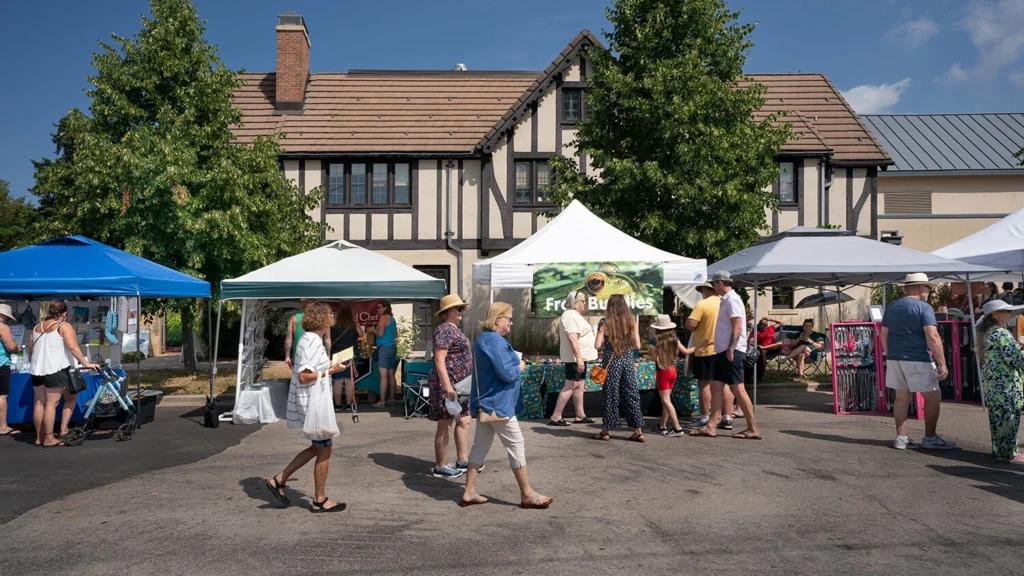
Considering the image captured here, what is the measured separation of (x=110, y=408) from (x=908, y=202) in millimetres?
26063

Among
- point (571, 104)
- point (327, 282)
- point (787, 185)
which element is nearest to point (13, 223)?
point (571, 104)

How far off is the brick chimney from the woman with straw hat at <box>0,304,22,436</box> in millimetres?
14521

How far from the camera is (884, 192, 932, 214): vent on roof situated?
89.5 ft

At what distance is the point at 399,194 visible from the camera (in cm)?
2148

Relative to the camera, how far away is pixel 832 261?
11.6m

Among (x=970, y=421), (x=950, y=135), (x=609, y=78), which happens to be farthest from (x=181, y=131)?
(x=950, y=135)

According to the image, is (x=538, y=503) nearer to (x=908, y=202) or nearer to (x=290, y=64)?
(x=290, y=64)

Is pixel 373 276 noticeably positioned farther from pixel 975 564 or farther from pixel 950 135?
pixel 950 135

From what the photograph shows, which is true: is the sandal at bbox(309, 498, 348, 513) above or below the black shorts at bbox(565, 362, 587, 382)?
below

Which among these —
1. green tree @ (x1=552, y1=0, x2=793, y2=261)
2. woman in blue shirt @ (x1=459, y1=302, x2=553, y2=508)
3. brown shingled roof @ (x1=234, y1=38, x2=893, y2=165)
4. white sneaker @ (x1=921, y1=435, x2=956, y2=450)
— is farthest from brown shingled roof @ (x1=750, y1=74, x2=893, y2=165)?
woman in blue shirt @ (x1=459, y1=302, x2=553, y2=508)

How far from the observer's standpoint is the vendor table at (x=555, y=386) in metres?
10.8

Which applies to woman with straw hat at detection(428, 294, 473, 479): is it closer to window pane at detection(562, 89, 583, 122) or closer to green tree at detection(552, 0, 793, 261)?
green tree at detection(552, 0, 793, 261)

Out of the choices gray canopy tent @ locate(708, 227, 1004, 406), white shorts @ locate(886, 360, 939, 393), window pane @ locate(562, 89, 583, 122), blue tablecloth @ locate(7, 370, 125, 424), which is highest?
window pane @ locate(562, 89, 583, 122)

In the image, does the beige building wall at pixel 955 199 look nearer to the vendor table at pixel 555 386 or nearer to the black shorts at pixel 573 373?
the vendor table at pixel 555 386
